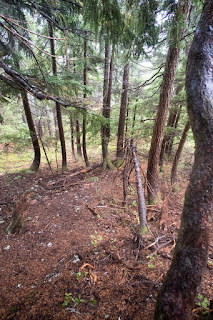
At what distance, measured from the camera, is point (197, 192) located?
135cm

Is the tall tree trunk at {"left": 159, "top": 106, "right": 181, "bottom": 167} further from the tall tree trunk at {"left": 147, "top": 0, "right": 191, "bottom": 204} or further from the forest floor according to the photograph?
the forest floor

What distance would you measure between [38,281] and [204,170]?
11.0 feet

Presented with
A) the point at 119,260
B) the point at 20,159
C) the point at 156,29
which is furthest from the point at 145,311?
the point at 20,159

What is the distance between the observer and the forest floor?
200 cm

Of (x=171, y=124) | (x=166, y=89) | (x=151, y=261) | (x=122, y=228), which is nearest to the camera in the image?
(x=151, y=261)

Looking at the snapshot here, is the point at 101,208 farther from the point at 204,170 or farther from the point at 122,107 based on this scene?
the point at 122,107

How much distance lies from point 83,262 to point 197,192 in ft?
9.02

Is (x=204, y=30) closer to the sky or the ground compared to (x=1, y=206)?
closer to the sky

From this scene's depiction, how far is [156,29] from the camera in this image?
14.0 ft

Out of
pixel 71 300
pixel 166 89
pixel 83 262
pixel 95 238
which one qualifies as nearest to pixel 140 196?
pixel 95 238

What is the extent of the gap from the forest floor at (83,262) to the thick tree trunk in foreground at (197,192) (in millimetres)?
565

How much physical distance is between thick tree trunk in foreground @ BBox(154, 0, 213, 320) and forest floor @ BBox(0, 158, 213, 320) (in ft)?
1.85

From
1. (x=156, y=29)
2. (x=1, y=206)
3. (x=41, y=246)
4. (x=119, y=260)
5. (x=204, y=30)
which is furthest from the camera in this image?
(x=1, y=206)

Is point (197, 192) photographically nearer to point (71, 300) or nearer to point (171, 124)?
point (71, 300)
